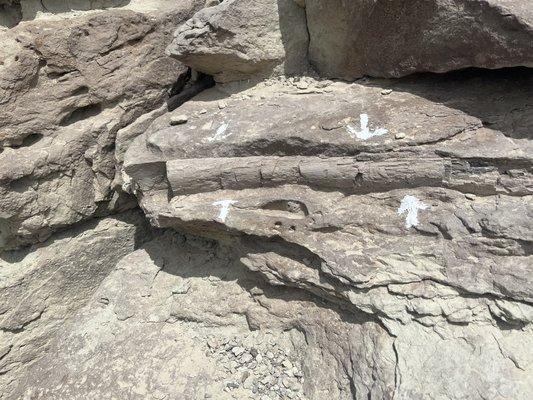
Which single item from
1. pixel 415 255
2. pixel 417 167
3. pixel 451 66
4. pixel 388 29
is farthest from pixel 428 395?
pixel 388 29

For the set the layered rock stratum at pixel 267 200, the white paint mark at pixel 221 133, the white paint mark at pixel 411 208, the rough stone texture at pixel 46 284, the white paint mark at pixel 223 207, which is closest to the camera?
the layered rock stratum at pixel 267 200

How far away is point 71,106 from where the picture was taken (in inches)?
130

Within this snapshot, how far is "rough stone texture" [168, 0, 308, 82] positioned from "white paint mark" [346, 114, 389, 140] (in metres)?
0.89

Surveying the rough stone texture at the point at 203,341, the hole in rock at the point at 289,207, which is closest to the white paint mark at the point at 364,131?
the hole in rock at the point at 289,207

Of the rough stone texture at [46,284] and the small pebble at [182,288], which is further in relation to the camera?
the rough stone texture at [46,284]

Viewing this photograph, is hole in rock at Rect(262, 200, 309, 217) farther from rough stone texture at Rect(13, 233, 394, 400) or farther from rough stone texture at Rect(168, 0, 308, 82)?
rough stone texture at Rect(168, 0, 308, 82)

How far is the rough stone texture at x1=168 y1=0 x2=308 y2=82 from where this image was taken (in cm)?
310

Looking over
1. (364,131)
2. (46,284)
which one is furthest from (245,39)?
(46,284)

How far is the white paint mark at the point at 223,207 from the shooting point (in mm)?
2760

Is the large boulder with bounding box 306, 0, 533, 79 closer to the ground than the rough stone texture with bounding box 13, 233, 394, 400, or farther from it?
farther from it

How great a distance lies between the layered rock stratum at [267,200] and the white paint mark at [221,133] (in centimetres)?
2

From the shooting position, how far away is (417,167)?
2434 millimetres

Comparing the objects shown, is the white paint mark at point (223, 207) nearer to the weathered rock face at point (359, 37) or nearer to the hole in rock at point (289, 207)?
the hole in rock at point (289, 207)

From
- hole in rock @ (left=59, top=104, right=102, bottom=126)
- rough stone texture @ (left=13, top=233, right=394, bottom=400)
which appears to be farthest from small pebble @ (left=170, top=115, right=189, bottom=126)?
rough stone texture @ (left=13, top=233, right=394, bottom=400)
